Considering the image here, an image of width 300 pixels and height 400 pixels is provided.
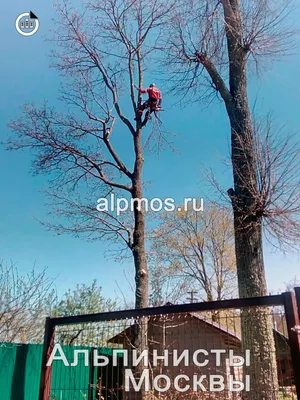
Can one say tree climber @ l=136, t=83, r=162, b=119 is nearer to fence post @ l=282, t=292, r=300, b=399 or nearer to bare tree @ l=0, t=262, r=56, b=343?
bare tree @ l=0, t=262, r=56, b=343

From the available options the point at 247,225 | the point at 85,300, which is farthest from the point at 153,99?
the point at 85,300

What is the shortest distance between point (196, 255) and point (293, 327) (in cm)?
1054

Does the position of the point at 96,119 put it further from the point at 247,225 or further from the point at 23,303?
the point at 247,225

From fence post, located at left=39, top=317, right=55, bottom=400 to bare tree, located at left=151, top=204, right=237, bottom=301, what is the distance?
694 cm

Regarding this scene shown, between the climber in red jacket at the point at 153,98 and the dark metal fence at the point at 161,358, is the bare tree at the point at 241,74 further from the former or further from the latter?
the climber in red jacket at the point at 153,98

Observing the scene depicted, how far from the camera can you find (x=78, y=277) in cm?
1011

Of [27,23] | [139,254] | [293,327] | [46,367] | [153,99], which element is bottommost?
[46,367]

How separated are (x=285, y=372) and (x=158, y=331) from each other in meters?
4.30

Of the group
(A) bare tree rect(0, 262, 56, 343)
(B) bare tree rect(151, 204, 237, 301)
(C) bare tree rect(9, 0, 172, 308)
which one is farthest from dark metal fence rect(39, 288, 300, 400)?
(B) bare tree rect(151, 204, 237, 301)

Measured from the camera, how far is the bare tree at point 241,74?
451 cm

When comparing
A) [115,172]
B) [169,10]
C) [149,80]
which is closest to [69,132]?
[115,172]

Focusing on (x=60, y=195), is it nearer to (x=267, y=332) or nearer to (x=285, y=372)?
(x=267, y=332)

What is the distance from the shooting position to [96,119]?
8367mm

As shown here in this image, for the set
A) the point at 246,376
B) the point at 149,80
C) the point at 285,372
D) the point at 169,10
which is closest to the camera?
the point at 285,372
